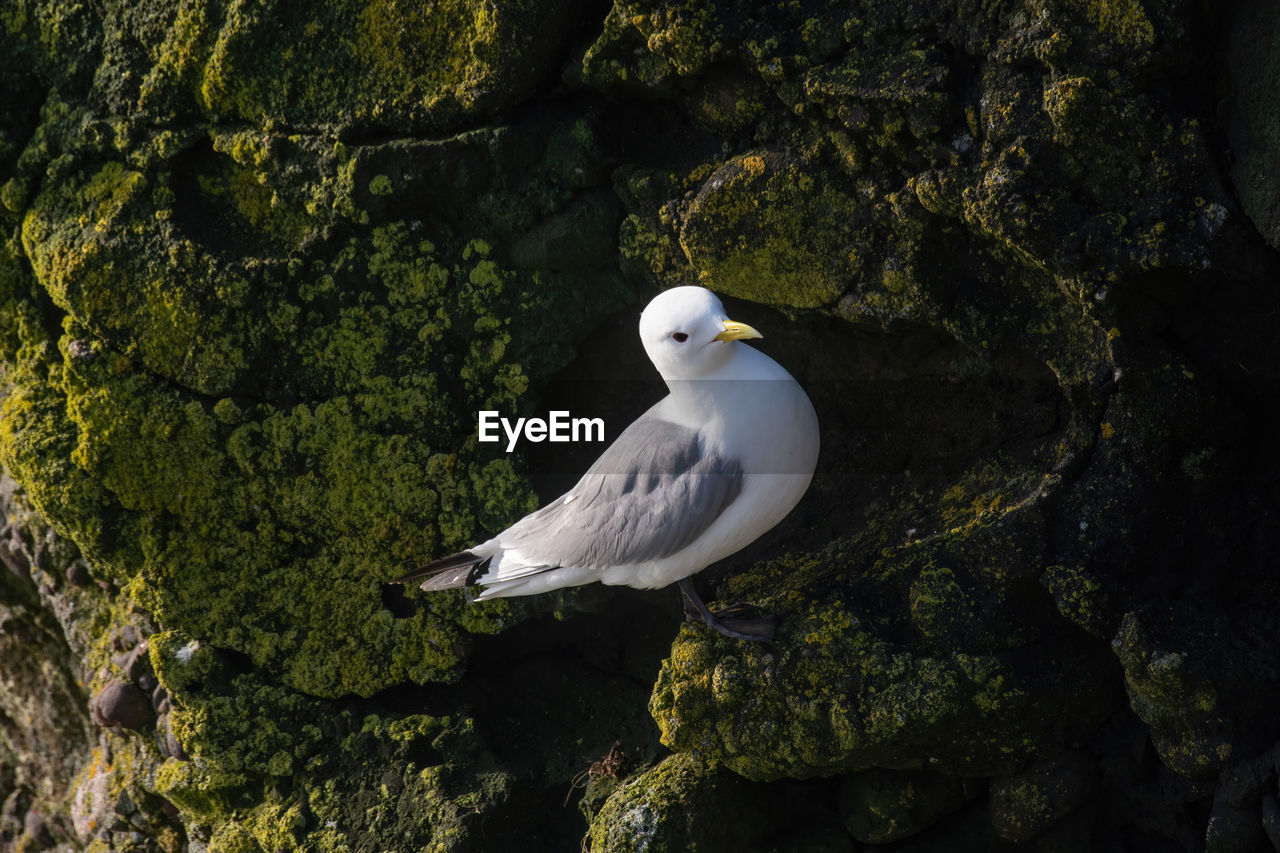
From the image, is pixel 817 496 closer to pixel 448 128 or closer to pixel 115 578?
pixel 448 128

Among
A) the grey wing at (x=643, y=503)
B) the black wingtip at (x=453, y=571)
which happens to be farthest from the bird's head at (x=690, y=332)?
the black wingtip at (x=453, y=571)

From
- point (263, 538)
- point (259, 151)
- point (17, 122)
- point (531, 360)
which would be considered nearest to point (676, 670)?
point (531, 360)

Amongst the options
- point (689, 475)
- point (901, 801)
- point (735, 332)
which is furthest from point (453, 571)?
point (901, 801)

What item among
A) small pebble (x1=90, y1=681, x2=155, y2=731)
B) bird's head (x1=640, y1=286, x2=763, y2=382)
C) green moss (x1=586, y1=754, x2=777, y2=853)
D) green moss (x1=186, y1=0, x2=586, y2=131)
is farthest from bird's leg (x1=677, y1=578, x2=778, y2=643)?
small pebble (x1=90, y1=681, x2=155, y2=731)

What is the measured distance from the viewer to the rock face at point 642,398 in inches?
124

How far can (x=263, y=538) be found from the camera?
13.7 feet

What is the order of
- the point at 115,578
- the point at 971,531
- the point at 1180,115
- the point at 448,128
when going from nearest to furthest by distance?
the point at 1180,115
the point at 971,531
the point at 448,128
the point at 115,578

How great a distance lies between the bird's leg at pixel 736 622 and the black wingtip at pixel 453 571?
64cm

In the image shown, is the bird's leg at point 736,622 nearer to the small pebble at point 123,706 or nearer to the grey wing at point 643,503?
the grey wing at point 643,503

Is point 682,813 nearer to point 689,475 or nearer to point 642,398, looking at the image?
point 689,475

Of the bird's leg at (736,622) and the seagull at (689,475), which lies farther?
the bird's leg at (736,622)

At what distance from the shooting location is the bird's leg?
11.6 feet

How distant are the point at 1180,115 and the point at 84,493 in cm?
373

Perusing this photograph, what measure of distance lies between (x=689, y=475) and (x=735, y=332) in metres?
0.48
